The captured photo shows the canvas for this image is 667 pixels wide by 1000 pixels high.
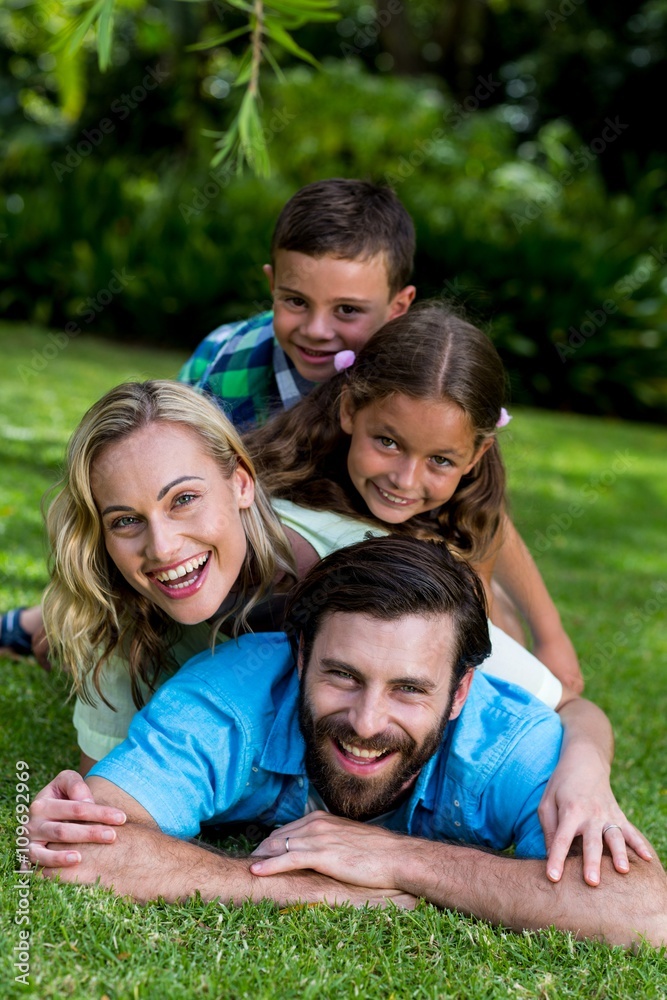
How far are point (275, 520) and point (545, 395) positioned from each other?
375 inches

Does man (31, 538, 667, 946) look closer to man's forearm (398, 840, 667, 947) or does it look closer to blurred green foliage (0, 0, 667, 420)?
man's forearm (398, 840, 667, 947)

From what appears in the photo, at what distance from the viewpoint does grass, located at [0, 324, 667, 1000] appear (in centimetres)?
226

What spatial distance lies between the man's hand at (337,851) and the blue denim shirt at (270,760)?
7.6 inches

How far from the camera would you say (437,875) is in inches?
105

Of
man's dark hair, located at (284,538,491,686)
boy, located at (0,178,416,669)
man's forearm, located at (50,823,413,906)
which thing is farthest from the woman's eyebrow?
boy, located at (0,178,416,669)

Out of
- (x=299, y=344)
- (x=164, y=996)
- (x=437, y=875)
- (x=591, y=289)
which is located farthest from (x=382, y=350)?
(x=591, y=289)

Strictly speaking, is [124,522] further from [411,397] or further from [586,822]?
[586,822]

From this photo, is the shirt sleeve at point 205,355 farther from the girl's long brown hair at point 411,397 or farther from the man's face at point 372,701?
the man's face at point 372,701

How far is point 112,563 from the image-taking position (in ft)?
10.4

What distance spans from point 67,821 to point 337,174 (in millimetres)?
12230

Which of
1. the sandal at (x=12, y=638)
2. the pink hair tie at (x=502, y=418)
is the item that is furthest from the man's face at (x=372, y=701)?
the sandal at (x=12, y=638)

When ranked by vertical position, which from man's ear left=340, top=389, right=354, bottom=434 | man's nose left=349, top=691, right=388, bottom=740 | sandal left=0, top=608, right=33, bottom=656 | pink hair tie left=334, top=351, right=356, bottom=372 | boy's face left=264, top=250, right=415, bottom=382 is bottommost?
sandal left=0, top=608, right=33, bottom=656

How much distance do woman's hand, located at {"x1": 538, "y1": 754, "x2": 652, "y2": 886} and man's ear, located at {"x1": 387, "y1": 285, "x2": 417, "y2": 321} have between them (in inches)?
80.0

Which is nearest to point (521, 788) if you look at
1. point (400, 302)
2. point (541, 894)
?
point (541, 894)
